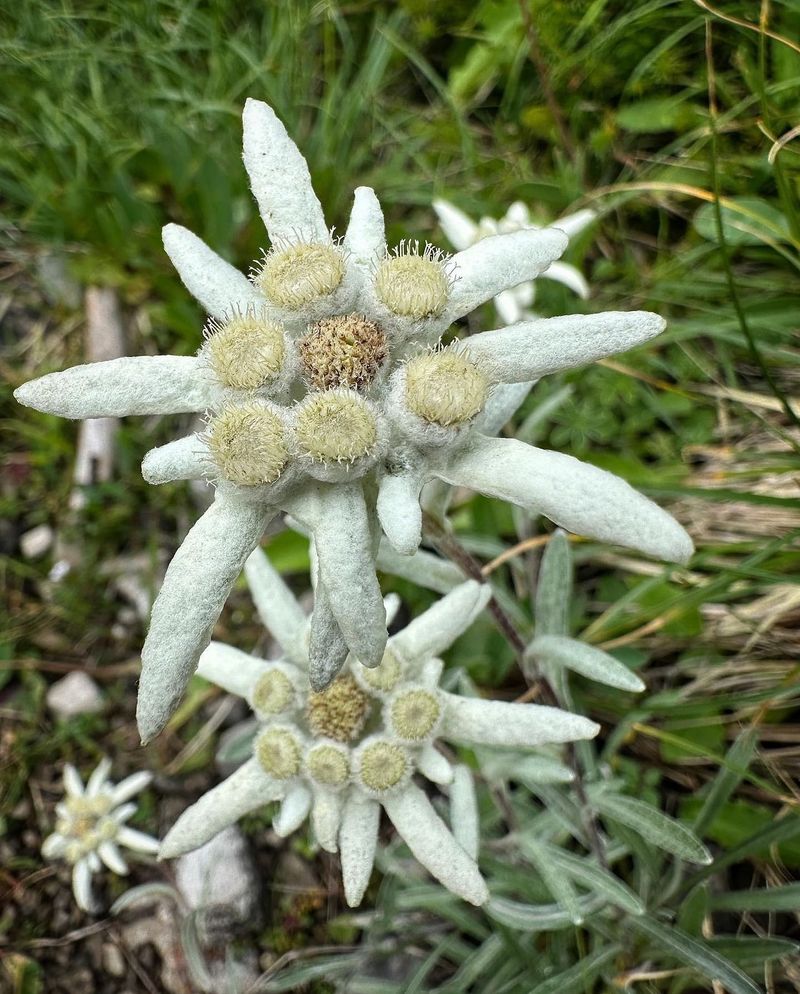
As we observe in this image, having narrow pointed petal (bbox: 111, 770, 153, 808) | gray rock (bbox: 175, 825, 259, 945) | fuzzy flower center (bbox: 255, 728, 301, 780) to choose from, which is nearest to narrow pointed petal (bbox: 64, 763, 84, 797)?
narrow pointed petal (bbox: 111, 770, 153, 808)

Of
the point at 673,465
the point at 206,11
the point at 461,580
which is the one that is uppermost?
the point at 206,11

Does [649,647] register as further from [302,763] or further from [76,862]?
[76,862]

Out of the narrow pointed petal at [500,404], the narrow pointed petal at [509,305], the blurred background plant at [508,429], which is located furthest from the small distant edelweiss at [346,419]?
the narrow pointed petal at [509,305]

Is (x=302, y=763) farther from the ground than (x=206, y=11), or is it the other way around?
(x=206, y=11)

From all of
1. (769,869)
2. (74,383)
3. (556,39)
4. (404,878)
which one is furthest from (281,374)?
(556,39)

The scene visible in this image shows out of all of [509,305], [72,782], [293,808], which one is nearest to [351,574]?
[293,808]

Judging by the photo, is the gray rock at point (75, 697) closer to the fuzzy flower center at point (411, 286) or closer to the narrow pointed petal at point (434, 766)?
the narrow pointed petal at point (434, 766)
